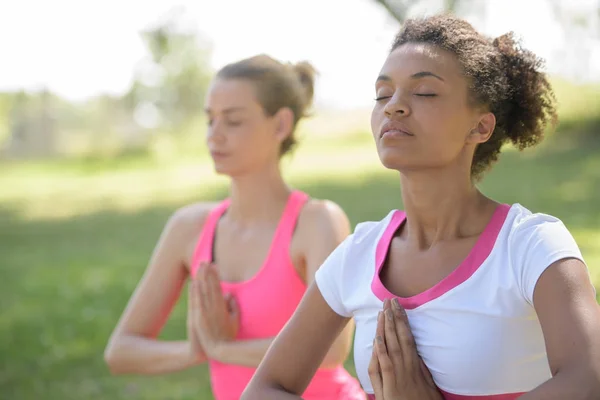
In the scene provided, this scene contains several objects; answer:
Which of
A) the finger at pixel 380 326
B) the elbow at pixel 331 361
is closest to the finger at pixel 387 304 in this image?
the finger at pixel 380 326

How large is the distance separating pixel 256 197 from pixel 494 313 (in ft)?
5.07

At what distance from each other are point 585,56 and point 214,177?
30.1 feet

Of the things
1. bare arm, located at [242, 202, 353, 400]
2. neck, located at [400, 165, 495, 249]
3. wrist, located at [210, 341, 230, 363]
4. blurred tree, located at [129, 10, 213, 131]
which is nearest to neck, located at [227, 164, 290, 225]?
wrist, located at [210, 341, 230, 363]

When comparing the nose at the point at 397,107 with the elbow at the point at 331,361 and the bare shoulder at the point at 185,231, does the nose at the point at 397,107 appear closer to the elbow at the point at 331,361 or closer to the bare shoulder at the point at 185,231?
the elbow at the point at 331,361

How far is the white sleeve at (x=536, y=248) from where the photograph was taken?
1.75 metres

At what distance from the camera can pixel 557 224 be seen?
1.87 metres

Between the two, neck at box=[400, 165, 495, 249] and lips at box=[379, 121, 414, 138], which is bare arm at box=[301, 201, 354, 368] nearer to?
neck at box=[400, 165, 495, 249]

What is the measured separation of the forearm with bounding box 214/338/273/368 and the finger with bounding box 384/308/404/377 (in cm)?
94

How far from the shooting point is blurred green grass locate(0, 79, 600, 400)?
6.41 metres

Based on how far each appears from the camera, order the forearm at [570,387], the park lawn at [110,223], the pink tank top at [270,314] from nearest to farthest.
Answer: the forearm at [570,387] < the pink tank top at [270,314] < the park lawn at [110,223]

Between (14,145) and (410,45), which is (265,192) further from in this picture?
(14,145)

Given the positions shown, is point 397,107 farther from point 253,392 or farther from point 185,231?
point 185,231

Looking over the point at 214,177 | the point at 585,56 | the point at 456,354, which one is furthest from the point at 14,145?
the point at 456,354

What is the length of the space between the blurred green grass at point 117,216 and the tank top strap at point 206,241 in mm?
563
